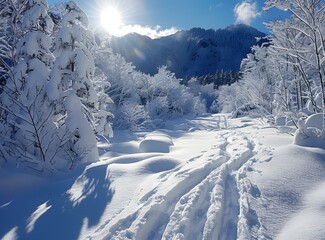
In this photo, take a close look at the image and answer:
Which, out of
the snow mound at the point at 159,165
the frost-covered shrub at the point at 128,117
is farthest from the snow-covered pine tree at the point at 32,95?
the frost-covered shrub at the point at 128,117

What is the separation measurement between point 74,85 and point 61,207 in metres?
5.47

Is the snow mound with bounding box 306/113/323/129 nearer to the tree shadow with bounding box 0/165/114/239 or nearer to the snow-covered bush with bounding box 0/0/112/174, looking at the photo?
the tree shadow with bounding box 0/165/114/239

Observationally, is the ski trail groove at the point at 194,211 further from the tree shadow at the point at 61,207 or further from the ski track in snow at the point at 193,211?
the tree shadow at the point at 61,207

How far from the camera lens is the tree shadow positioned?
5.38 metres

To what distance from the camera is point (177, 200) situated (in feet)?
18.8

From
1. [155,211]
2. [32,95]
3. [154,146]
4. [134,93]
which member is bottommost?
[155,211]

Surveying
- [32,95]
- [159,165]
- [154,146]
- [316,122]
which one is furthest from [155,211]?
[154,146]

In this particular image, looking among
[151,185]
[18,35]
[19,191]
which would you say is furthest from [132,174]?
[18,35]

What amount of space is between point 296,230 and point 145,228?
233cm

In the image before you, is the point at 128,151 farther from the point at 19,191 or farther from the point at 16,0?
the point at 16,0

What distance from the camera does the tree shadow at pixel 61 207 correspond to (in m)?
5.38

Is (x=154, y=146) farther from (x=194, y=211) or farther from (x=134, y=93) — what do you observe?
(x=134, y=93)

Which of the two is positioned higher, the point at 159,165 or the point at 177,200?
the point at 159,165

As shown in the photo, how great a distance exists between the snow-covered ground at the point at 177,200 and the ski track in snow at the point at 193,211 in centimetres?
2
